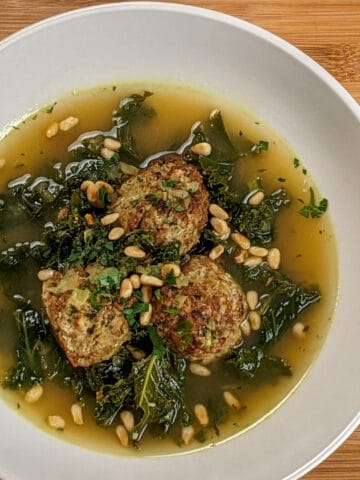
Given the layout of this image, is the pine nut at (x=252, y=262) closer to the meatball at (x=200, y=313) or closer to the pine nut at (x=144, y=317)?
the meatball at (x=200, y=313)

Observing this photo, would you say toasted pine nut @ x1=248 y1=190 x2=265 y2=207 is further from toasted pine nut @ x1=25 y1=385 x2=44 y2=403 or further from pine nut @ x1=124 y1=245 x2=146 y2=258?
toasted pine nut @ x1=25 y1=385 x2=44 y2=403

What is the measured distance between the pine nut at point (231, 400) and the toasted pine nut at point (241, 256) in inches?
27.1

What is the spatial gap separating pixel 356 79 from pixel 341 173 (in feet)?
1.89

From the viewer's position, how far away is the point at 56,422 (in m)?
3.76

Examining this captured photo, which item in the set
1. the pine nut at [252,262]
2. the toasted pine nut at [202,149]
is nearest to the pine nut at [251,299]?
the pine nut at [252,262]

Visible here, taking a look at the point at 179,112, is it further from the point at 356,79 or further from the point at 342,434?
the point at 342,434

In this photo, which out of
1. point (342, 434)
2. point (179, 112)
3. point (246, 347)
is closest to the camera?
point (342, 434)

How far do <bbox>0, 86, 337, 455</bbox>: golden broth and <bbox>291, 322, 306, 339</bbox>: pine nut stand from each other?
2cm

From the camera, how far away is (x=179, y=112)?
4191mm

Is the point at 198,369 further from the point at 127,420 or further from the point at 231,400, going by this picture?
the point at 127,420

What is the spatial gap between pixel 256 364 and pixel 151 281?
75 cm

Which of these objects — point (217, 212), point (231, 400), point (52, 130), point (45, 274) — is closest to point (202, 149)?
point (217, 212)

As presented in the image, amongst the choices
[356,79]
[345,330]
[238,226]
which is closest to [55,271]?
[238,226]

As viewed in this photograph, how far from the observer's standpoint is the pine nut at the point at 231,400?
3850 mm
